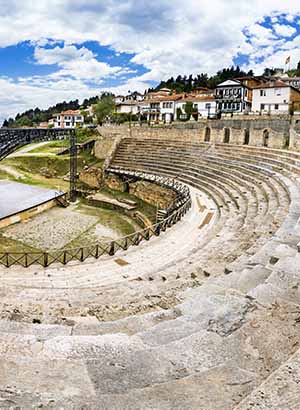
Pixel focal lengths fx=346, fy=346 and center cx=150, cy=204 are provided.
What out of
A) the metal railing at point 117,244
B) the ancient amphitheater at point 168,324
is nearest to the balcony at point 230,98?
the metal railing at point 117,244

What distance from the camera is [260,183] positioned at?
21.5 m

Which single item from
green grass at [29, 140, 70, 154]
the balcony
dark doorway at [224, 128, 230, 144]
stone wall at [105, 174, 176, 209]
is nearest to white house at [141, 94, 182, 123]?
the balcony

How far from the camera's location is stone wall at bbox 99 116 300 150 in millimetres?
30734

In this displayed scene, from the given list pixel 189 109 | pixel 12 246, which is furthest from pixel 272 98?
pixel 12 246

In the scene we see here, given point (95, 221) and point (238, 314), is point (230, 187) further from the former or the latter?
point (238, 314)

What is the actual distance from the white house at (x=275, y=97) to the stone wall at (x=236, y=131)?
11617 mm

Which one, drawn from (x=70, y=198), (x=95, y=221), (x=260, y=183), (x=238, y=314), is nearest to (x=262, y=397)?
(x=238, y=314)

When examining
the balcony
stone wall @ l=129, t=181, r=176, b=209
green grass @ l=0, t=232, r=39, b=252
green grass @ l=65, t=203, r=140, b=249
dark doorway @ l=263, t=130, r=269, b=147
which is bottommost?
green grass @ l=0, t=232, r=39, b=252

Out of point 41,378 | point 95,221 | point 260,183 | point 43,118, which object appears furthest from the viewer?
point 43,118

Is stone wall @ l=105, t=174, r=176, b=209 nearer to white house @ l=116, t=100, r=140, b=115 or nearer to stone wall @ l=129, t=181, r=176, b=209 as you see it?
stone wall @ l=129, t=181, r=176, b=209

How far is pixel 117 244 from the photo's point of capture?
1770 centimetres

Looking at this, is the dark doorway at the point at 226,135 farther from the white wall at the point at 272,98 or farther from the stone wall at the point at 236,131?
the white wall at the point at 272,98

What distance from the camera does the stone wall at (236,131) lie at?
3073cm

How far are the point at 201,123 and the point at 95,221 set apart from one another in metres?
19.6
